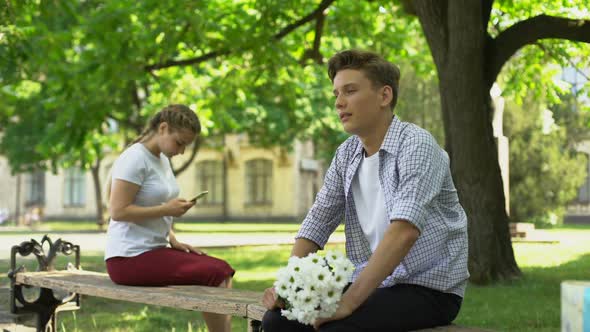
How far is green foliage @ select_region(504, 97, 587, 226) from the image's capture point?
3109 cm

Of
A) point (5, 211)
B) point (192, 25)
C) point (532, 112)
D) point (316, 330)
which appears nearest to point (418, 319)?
point (316, 330)

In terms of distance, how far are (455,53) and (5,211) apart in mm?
45136

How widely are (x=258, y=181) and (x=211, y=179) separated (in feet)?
10.1

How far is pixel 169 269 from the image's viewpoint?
5.66 metres

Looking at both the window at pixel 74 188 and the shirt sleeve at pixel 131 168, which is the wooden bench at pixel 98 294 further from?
the window at pixel 74 188

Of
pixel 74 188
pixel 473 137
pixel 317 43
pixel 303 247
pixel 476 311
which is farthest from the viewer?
pixel 74 188

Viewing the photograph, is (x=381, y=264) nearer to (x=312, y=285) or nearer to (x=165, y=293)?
(x=312, y=285)

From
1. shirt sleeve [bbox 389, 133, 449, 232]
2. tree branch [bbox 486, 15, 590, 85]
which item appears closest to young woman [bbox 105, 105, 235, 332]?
shirt sleeve [bbox 389, 133, 449, 232]

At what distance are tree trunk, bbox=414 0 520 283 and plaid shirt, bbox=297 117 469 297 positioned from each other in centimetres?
697

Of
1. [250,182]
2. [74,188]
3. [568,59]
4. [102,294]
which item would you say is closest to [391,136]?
[102,294]

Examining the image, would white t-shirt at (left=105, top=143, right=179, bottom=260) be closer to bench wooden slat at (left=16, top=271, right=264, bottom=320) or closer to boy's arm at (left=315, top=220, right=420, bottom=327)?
bench wooden slat at (left=16, top=271, right=264, bottom=320)

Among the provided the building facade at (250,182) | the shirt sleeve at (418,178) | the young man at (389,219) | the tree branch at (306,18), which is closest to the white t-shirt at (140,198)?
the young man at (389,219)

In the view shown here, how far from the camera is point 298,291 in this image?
3.27m

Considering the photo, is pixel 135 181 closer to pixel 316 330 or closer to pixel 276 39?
pixel 316 330
